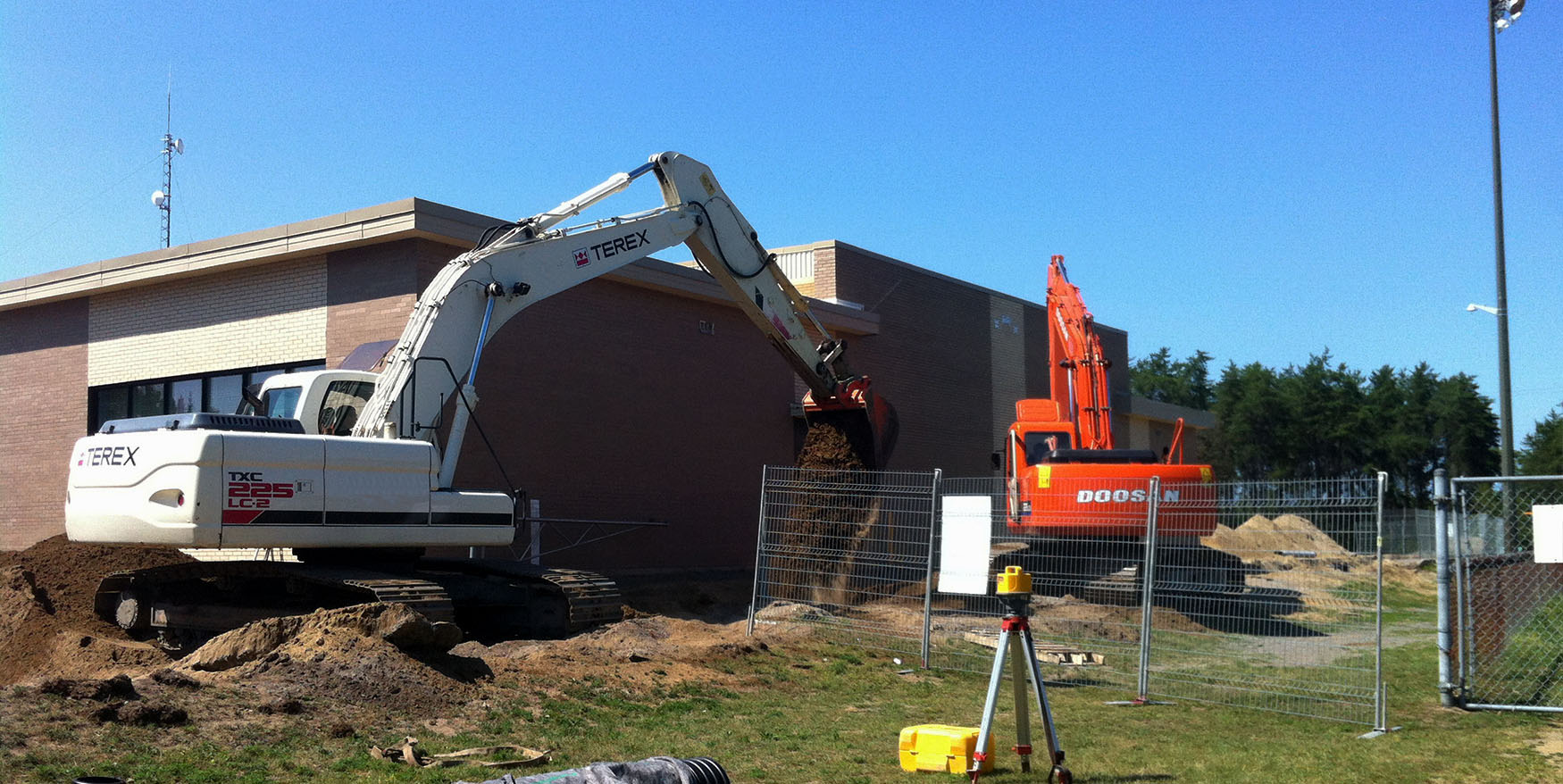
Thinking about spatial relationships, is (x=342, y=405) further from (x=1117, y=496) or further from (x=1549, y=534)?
(x=1549, y=534)

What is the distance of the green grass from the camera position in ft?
→ 23.0

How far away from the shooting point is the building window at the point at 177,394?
20.1 meters

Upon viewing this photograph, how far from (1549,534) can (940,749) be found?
5.64 meters

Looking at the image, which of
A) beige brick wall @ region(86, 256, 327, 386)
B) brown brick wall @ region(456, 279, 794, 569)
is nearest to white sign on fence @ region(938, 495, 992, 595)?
brown brick wall @ region(456, 279, 794, 569)

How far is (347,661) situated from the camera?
9094 millimetres

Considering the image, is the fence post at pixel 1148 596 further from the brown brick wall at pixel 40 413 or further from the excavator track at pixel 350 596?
the brown brick wall at pixel 40 413

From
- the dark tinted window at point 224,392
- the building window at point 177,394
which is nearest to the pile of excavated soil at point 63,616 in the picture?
the dark tinted window at point 224,392

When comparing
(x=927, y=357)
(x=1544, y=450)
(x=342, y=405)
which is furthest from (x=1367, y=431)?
(x=342, y=405)

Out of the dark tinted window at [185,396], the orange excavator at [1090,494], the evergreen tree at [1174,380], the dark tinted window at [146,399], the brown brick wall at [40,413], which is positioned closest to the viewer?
the orange excavator at [1090,494]

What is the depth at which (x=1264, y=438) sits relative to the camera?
69625 mm

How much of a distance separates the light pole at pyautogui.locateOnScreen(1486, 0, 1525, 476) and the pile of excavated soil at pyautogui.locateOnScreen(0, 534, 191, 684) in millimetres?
17834

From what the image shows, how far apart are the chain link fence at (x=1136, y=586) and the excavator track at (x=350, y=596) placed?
252 centimetres

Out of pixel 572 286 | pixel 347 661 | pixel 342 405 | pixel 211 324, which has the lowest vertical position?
pixel 347 661

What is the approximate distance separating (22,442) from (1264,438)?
61264 mm
